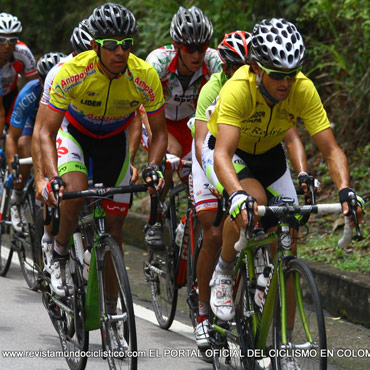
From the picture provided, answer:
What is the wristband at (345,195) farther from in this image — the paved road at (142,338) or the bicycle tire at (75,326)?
the bicycle tire at (75,326)

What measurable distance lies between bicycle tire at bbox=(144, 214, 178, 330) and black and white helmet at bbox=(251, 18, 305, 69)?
7.83ft

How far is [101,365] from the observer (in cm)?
595

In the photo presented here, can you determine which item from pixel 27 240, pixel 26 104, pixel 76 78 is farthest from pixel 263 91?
pixel 27 240

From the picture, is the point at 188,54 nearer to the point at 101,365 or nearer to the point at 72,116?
the point at 72,116

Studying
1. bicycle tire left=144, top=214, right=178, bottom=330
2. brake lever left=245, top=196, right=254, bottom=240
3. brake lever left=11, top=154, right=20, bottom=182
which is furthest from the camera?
brake lever left=11, top=154, right=20, bottom=182

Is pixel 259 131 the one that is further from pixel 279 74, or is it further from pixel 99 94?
pixel 99 94

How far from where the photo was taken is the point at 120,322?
5.15 metres

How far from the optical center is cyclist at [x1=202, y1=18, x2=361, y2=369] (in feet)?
16.5

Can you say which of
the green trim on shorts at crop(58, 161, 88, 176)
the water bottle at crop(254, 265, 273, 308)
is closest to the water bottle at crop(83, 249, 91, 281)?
the green trim on shorts at crop(58, 161, 88, 176)

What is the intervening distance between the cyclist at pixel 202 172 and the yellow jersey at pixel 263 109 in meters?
0.46

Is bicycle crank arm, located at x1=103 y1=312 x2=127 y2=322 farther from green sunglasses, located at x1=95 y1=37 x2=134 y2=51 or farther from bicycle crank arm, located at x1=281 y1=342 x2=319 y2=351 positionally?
green sunglasses, located at x1=95 y1=37 x2=134 y2=51

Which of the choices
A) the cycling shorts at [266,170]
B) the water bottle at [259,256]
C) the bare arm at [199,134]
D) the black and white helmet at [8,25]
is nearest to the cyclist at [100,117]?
the bare arm at [199,134]

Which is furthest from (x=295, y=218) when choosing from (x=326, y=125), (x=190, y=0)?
(x=190, y=0)

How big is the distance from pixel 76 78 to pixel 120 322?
5.38 ft
